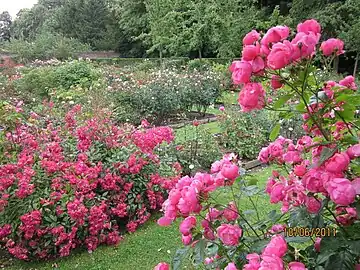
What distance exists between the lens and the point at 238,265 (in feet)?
3.80

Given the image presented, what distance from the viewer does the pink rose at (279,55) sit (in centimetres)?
95

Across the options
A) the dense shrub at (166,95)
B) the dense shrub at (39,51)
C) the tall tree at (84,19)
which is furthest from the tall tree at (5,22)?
the dense shrub at (166,95)

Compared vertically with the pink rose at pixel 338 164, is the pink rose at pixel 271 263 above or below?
below

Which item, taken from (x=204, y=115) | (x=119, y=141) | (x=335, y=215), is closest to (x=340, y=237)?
(x=335, y=215)

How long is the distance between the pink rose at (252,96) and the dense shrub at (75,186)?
2.37 meters

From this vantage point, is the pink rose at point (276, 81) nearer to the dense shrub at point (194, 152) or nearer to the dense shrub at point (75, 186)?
the dense shrub at point (75, 186)

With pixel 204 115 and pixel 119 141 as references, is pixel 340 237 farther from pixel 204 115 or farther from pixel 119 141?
pixel 204 115

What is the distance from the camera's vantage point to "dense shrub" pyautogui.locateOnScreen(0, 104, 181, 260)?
3254mm

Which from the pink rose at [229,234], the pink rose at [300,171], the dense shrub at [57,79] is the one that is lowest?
the dense shrub at [57,79]

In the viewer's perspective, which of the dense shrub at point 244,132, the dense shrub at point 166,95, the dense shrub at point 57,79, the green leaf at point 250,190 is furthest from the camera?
the dense shrub at point 57,79

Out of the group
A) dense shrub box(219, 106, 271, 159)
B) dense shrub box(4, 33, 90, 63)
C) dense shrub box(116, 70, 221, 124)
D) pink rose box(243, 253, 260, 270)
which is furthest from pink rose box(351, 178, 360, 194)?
dense shrub box(4, 33, 90, 63)

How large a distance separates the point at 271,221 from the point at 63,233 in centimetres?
235

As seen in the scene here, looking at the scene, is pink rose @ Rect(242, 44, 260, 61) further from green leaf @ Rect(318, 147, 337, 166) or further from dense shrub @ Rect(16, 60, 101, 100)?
dense shrub @ Rect(16, 60, 101, 100)
